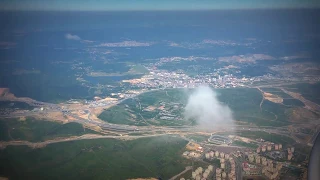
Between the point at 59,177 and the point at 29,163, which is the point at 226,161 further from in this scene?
the point at 29,163

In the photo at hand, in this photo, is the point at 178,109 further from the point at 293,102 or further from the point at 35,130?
the point at 35,130

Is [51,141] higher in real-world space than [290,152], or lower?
lower

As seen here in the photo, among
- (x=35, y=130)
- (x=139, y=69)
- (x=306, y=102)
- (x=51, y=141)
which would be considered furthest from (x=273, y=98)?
(x=35, y=130)

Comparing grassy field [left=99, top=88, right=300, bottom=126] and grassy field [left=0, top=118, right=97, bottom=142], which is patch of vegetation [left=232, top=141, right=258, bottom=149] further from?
grassy field [left=0, top=118, right=97, bottom=142]

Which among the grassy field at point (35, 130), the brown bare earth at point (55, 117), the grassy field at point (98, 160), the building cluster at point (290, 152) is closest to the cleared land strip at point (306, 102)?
the building cluster at point (290, 152)

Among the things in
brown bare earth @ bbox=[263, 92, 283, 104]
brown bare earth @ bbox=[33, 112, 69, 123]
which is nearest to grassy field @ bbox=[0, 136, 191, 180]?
brown bare earth @ bbox=[33, 112, 69, 123]
